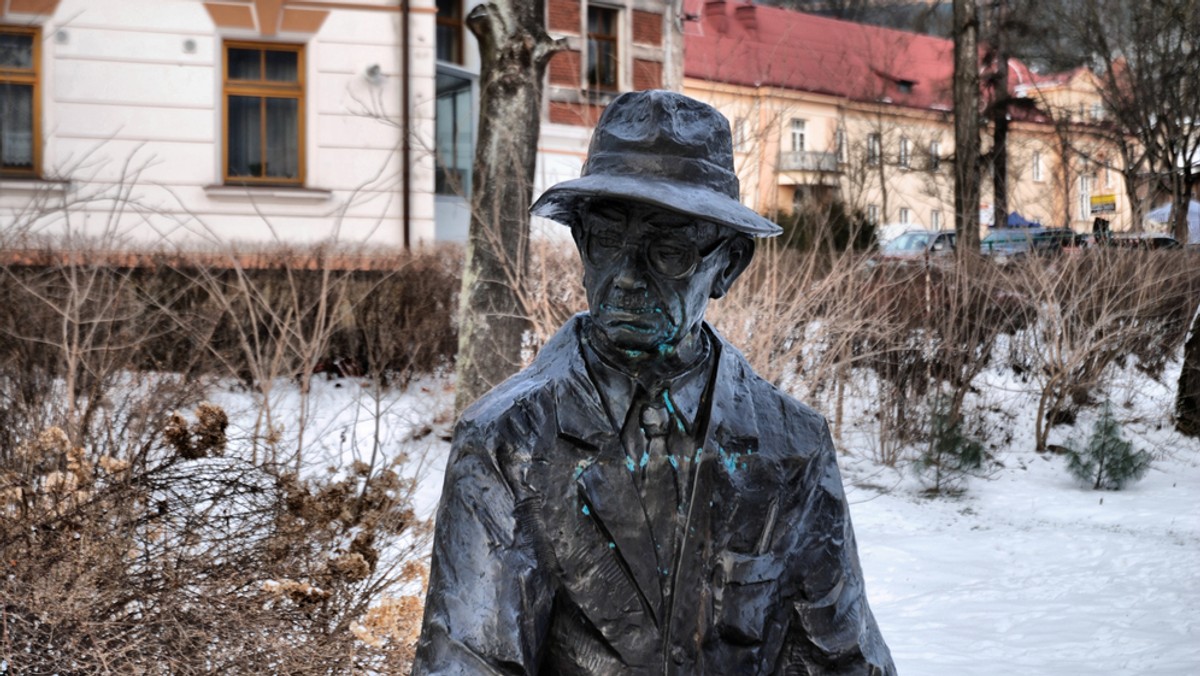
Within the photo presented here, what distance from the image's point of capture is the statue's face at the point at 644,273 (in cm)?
187

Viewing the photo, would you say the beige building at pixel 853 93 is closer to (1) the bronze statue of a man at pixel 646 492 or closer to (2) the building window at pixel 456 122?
(2) the building window at pixel 456 122

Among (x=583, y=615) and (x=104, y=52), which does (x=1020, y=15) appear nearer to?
(x=104, y=52)

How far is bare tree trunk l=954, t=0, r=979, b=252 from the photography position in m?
15.6

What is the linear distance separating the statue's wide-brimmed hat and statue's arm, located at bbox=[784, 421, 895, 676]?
399 millimetres

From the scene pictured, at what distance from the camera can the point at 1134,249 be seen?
45.0 ft

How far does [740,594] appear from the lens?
187 centimetres

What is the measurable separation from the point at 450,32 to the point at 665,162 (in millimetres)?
17053

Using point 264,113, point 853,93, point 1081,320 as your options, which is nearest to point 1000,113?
point 1081,320

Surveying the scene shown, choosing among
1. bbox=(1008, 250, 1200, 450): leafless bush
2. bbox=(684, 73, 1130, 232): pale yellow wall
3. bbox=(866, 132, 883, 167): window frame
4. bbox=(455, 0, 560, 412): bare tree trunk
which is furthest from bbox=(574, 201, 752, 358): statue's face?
bbox=(866, 132, 883, 167): window frame

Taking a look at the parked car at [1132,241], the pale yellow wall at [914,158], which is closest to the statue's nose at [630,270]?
the parked car at [1132,241]

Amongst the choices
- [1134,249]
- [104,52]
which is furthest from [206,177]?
[1134,249]

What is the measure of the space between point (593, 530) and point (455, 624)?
0.22 metres

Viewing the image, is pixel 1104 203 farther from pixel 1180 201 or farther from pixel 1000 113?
pixel 1180 201

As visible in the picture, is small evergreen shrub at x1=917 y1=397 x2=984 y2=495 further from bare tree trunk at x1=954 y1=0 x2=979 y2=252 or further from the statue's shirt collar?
the statue's shirt collar
